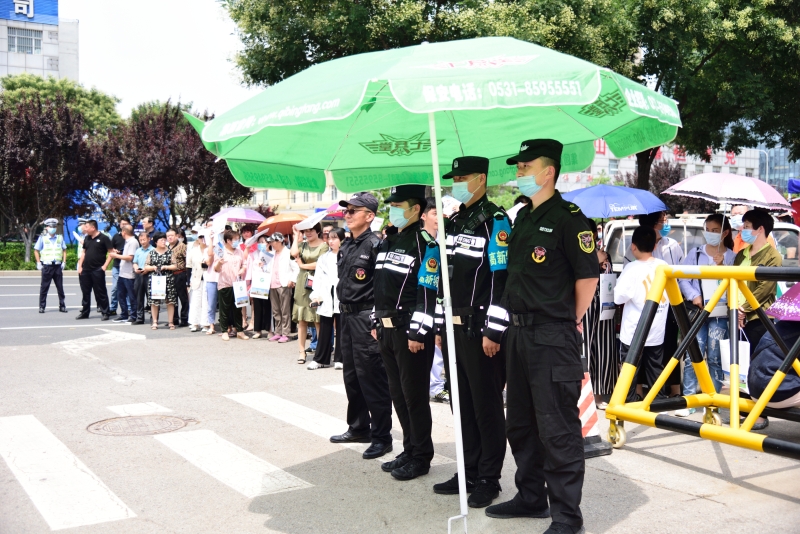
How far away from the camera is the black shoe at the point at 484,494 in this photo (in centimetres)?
491

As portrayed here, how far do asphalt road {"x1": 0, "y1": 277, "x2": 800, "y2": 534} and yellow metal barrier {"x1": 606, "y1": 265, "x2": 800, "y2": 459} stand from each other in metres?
0.49

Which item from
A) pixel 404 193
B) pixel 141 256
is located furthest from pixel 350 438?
pixel 141 256

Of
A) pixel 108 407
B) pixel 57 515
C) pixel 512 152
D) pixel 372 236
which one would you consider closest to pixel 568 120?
pixel 512 152

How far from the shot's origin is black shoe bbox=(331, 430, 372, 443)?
6.62m

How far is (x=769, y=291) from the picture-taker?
7.30 meters

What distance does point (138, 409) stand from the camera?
7.88 m

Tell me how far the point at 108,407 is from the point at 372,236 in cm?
373

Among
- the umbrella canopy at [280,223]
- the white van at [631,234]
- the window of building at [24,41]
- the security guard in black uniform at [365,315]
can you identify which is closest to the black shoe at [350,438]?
the security guard in black uniform at [365,315]

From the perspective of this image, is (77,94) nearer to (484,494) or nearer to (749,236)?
(749,236)

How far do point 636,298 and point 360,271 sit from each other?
9.55 feet

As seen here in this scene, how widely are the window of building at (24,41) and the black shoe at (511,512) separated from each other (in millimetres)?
79070

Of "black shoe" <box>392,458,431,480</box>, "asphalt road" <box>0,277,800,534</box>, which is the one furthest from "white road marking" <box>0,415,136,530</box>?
"black shoe" <box>392,458,431,480</box>

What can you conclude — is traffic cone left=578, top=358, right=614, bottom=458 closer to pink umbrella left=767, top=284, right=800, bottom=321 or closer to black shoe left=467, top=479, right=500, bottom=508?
black shoe left=467, top=479, right=500, bottom=508

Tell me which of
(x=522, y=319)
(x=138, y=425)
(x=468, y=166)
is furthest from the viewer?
(x=138, y=425)
